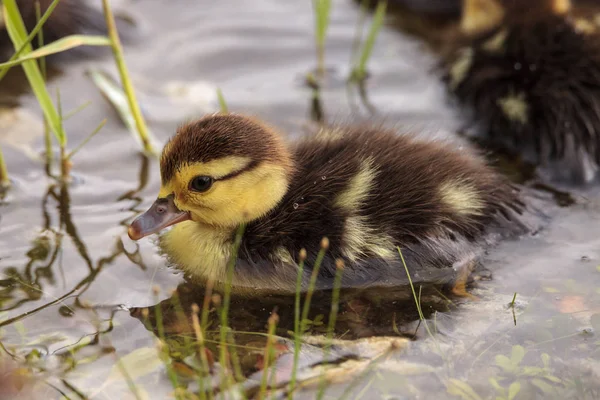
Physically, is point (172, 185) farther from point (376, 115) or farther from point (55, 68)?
point (55, 68)

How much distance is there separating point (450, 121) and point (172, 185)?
1733 mm

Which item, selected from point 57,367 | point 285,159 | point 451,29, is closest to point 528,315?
point 285,159

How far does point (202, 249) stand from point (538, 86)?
173cm

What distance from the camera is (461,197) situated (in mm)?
2723

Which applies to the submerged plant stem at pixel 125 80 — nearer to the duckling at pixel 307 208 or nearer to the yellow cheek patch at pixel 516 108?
the duckling at pixel 307 208

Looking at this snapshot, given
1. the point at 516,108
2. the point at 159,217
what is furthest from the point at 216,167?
the point at 516,108

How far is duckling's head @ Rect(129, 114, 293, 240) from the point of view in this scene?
8.19ft

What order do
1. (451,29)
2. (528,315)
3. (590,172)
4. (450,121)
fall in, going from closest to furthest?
(528,315) → (590,172) → (450,121) → (451,29)

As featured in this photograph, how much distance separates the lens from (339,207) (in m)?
2.60

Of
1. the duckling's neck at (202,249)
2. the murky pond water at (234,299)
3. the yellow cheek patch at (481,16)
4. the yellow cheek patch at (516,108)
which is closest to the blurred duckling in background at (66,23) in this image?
the murky pond water at (234,299)

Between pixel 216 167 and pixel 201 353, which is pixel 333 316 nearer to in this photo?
pixel 201 353

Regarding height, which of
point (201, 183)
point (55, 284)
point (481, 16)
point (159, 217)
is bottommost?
point (55, 284)

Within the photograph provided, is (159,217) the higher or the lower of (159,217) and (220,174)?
the lower

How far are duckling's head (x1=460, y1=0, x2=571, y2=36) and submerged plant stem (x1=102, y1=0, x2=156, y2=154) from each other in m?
1.74
